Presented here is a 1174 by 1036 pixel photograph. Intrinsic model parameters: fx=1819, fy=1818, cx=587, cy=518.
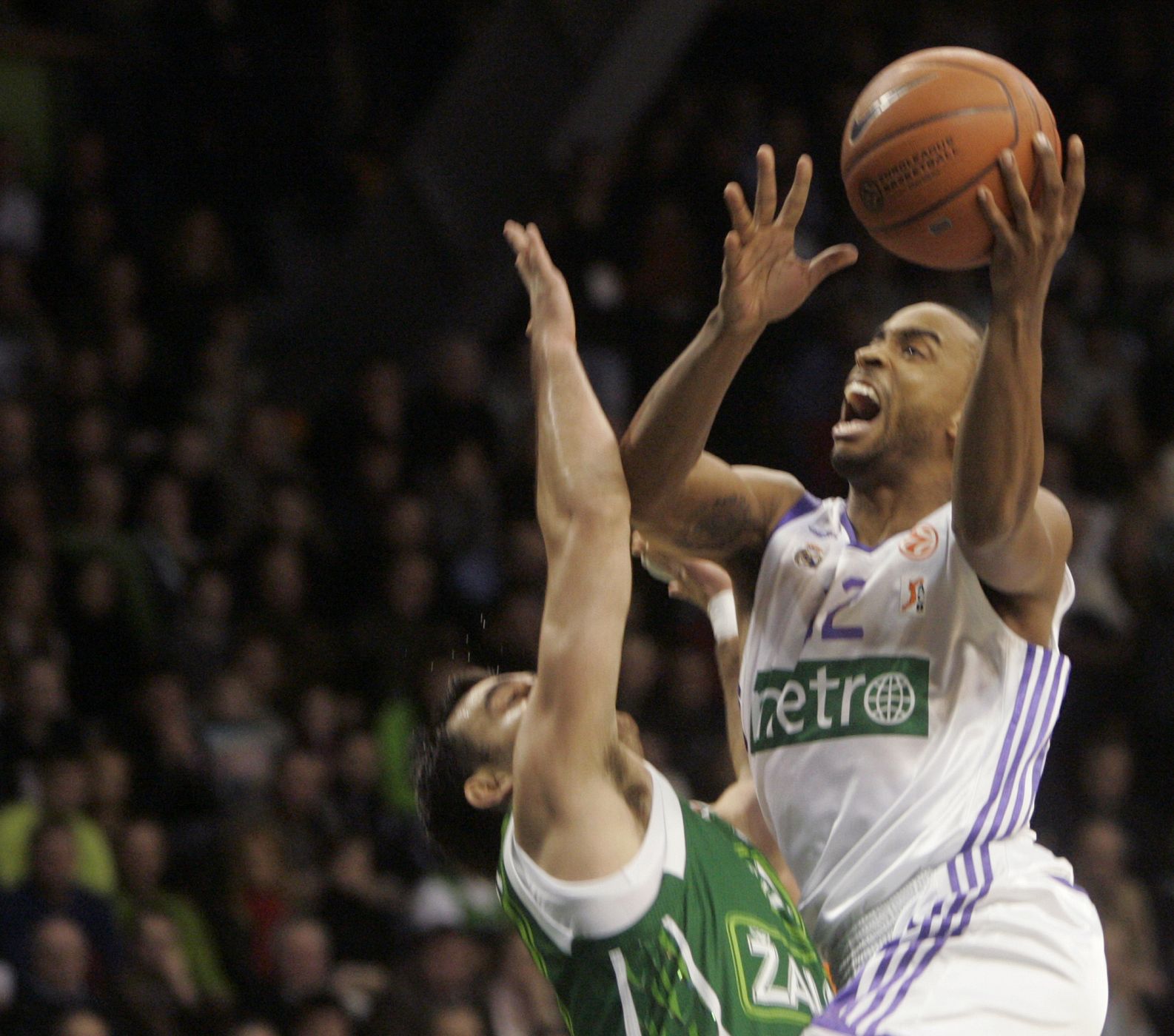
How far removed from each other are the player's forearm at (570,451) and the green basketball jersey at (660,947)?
1.81ft

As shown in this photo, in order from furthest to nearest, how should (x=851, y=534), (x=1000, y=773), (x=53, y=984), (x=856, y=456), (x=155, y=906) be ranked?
(x=155, y=906) → (x=53, y=984) → (x=851, y=534) → (x=856, y=456) → (x=1000, y=773)

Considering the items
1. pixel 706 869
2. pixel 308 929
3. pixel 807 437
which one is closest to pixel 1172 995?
pixel 807 437

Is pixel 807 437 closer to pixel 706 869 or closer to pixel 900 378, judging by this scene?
pixel 900 378

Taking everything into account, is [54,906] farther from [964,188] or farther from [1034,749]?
[964,188]

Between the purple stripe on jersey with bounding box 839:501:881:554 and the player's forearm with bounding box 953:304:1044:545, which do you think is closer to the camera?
the player's forearm with bounding box 953:304:1044:545

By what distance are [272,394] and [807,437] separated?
2.93m

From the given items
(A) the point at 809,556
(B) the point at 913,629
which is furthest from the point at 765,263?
(B) the point at 913,629

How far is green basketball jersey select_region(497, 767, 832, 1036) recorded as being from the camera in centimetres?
314

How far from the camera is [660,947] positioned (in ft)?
10.4

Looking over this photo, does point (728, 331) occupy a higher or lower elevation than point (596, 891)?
higher

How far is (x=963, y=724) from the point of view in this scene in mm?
3520

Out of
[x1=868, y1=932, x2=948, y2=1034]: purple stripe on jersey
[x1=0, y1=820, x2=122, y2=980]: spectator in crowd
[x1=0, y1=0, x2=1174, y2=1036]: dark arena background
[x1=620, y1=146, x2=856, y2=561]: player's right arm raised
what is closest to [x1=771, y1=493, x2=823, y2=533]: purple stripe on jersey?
[x1=620, y1=146, x2=856, y2=561]: player's right arm raised

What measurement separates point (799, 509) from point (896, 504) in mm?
238

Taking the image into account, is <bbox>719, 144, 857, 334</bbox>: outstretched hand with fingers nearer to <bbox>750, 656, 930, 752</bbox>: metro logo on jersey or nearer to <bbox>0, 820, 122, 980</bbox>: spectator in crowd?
<bbox>750, 656, 930, 752</bbox>: metro logo on jersey
